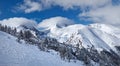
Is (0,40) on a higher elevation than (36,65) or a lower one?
higher

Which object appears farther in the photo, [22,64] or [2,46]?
[2,46]

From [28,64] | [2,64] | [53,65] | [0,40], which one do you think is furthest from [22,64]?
[0,40]

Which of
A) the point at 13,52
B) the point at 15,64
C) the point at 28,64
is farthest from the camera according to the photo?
the point at 13,52

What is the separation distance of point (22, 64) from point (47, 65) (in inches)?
387

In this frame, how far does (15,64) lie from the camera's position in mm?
47812

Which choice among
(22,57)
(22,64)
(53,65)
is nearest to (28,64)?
(22,64)

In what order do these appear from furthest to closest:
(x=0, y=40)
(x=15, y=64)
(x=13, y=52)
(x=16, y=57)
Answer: (x=0, y=40)
(x=13, y=52)
(x=16, y=57)
(x=15, y=64)

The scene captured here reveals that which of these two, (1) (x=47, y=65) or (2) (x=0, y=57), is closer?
(2) (x=0, y=57)

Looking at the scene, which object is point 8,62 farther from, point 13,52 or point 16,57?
point 13,52

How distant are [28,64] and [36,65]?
2.43 m

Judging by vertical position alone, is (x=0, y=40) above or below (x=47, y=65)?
above

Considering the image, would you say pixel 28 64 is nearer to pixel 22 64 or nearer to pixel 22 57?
pixel 22 64

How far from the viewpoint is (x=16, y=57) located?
54688mm

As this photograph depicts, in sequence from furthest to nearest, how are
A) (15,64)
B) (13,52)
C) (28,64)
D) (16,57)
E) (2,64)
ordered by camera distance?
(13,52) → (16,57) → (28,64) → (15,64) → (2,64)
